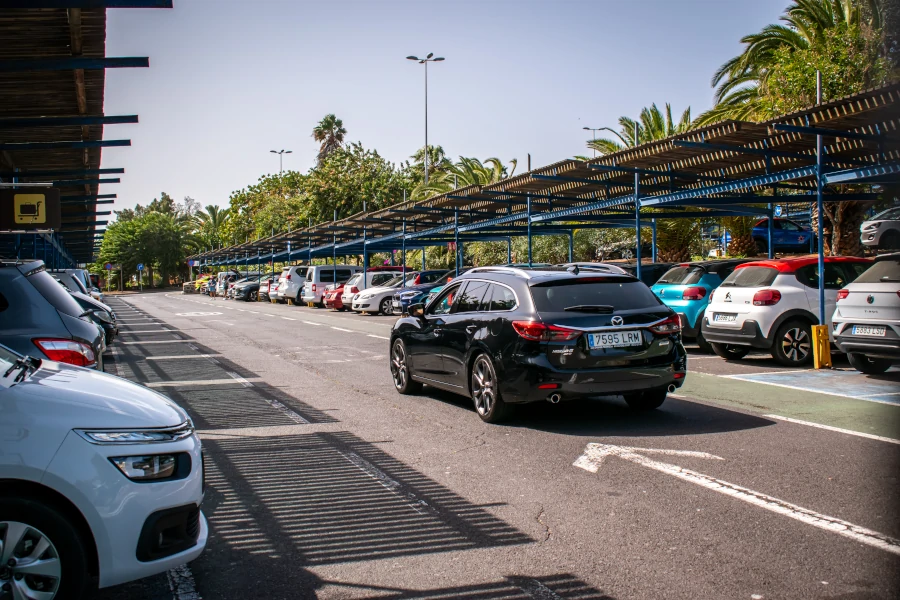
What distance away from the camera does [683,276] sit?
591 inches

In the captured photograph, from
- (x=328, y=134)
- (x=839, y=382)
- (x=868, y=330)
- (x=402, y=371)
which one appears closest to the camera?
(x=868, y=330)

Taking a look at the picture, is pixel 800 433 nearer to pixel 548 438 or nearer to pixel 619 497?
pixel 548 438

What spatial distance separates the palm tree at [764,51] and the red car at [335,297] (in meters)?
15.4

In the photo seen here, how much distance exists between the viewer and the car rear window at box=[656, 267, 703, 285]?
48.4 ft

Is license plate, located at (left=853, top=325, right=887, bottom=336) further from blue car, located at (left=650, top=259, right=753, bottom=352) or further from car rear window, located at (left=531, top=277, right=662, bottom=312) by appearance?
blue car, located at (left=650, top=259, right=753, bottom=352)

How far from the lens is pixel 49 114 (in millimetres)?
13281

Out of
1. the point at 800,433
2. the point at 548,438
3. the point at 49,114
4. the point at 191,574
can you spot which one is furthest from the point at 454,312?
the point at 49,114

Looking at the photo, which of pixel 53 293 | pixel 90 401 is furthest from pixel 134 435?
pixel 53 293

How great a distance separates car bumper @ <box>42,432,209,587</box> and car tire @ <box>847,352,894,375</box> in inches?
386

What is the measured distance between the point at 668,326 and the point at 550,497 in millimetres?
3237

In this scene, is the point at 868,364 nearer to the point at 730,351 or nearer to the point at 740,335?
the point at 740,335

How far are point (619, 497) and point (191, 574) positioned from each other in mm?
2728

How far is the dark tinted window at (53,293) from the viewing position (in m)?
7.31

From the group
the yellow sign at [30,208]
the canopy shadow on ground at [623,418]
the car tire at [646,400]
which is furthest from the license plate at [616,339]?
the yellow sign at [30,208]
